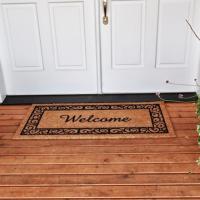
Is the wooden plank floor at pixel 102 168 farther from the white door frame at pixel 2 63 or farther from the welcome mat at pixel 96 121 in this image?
the white door frame at pixel 2 63

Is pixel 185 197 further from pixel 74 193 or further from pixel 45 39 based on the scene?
pixel 45 39

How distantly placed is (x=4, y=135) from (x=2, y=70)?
33.0 inches

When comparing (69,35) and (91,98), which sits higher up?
(69,35)

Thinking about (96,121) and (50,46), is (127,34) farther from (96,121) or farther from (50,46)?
(96,121)

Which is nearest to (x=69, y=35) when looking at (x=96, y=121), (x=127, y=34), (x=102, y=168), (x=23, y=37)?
(x=23, y=37)

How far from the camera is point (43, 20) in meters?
3.02

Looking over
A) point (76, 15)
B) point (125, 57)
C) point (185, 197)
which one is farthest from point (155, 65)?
point (185, 197)

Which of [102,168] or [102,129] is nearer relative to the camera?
[102,168]

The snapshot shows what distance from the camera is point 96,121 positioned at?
9.16 ft

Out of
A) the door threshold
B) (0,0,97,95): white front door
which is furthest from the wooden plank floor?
(0,0,97,95): white front door

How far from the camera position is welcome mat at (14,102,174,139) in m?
2.62

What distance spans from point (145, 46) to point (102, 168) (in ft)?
4.42

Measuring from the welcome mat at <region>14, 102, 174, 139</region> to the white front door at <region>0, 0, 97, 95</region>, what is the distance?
30 centimetres

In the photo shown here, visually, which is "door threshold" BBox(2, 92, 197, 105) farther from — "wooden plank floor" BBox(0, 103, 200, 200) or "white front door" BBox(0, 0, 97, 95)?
"wooden plank floor" BBox(0, 103, 200, 200)
